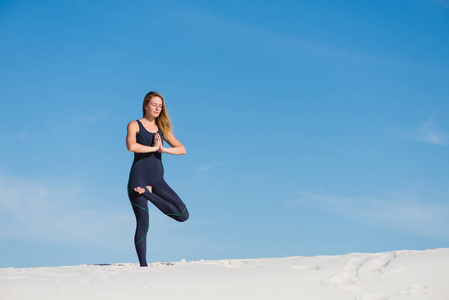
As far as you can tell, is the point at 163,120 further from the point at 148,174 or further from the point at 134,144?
the point at 148,174

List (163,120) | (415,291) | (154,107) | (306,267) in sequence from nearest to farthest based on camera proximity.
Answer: (415,291) < (306,267) < (154,107) < (163,120)

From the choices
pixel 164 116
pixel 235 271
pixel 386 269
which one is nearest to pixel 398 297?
pixel 386 269

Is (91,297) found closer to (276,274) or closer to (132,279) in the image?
(132,279)

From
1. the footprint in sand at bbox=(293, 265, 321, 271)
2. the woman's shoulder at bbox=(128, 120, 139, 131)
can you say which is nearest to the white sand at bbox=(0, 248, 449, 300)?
the footprint in sand at bbox=(293, 265, 321, 271)

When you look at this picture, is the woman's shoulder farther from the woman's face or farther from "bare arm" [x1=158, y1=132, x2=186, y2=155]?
"bare arm" [x1=158, y1=132, x2=186, y2=155]

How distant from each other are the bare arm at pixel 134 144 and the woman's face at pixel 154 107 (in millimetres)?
304

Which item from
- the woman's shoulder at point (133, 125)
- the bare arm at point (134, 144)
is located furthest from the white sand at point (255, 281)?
the woman's shoulder at point (133, 125)

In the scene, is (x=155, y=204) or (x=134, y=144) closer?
(x=134, y=144)

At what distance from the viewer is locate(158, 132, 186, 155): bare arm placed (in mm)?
7102

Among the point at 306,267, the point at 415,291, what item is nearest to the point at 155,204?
the point at 306,267

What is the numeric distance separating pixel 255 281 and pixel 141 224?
2006 mm

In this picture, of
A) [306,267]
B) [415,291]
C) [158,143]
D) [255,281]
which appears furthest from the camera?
[158,143]

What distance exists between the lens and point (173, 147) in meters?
7.31

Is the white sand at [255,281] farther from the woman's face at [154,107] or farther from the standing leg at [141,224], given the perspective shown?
the woman's face at [154,107]
